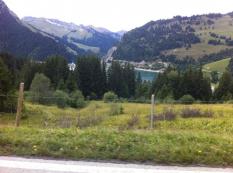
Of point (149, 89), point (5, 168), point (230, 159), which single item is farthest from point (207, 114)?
point (149, 89)

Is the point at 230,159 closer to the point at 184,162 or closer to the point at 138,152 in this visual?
the point at 184,162

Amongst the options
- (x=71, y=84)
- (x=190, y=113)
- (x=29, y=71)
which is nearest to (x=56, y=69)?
(x=29, y=71)

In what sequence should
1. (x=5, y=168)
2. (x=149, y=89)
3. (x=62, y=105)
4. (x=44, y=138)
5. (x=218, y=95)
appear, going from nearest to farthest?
(x=5, y=168) < (x=44, y=138) < (x=62, y=105) < (x=218, y=95) < (x=149, y=89)

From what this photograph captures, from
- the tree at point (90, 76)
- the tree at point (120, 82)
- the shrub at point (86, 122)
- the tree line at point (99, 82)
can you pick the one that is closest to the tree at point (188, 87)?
the tree line at point (99, 82)

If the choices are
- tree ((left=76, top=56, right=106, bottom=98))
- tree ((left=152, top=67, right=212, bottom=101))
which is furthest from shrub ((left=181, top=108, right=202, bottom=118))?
tree ((left=76, top=56, right=106, bottom=98))

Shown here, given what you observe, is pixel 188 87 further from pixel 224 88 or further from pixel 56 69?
pixel 56 69

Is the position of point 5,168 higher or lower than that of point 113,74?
lower

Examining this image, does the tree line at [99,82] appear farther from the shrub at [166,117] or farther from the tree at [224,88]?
the shrub at [166,117]

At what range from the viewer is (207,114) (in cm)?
3125

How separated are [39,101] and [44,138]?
64925mm

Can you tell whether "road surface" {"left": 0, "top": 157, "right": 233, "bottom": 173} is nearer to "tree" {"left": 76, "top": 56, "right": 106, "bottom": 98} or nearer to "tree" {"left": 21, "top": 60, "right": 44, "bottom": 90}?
"tree" {"left": 21, "top": 60, "right": 44, "bottom": 90}

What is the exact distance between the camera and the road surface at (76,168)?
23.1ft

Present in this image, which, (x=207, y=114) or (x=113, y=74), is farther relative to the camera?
(x=113, y=74)

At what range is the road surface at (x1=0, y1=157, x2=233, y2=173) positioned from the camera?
7038 millimetres
